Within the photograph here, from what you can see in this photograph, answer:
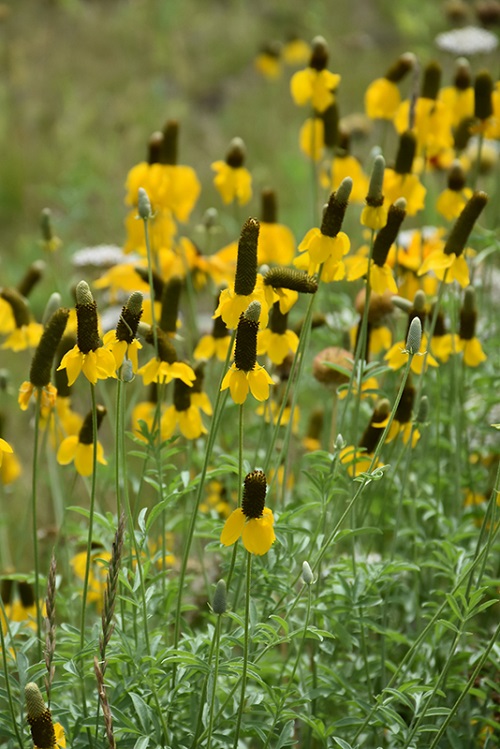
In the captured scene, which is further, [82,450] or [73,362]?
[82,450]

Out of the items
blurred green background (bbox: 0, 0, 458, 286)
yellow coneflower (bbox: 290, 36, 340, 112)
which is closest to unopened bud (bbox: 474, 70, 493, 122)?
yellow coneflower (bbox: 290, 36, 340, 112)

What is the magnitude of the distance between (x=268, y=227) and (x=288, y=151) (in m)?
4.85

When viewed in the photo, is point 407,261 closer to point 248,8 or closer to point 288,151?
point 288,151

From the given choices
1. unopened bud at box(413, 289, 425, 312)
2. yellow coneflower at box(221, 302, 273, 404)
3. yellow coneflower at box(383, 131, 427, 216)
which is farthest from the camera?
yellow coneflower at box(383, 131, 427, 216)

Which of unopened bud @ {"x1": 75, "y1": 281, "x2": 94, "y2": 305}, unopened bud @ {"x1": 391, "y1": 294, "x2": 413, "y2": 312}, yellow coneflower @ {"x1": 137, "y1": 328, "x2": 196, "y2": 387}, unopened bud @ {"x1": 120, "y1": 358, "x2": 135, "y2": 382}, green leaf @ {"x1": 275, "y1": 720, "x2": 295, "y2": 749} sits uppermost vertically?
unopened bud @ {"x1": 75, "y1": 281, "x2": 94, "y2": 305}

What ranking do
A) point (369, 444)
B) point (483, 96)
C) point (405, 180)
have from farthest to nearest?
1. point (483, 96)
2. point (405, 180)
3. point (369, 444)

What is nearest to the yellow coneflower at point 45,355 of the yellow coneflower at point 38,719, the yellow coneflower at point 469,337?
the yellow coneflower at point 38,719

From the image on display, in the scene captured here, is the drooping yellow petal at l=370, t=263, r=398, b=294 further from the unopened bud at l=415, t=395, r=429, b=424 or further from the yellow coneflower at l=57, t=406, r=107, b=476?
the yellow coneflower at l=57, t=406, r=107, b=476

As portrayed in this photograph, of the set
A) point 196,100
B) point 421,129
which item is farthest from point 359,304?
point 196,100

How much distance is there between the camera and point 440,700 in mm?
2295

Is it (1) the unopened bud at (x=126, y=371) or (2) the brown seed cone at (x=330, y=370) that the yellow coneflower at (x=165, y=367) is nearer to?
(1) the unopened bud at (x=126, y=371)

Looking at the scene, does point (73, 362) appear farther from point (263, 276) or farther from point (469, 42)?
point (469, 42)

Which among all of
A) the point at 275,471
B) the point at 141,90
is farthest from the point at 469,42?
the point at 141,90

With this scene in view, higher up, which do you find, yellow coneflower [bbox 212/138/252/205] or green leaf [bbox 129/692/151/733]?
yellow coneflower [bbox 212/138/252/205]
